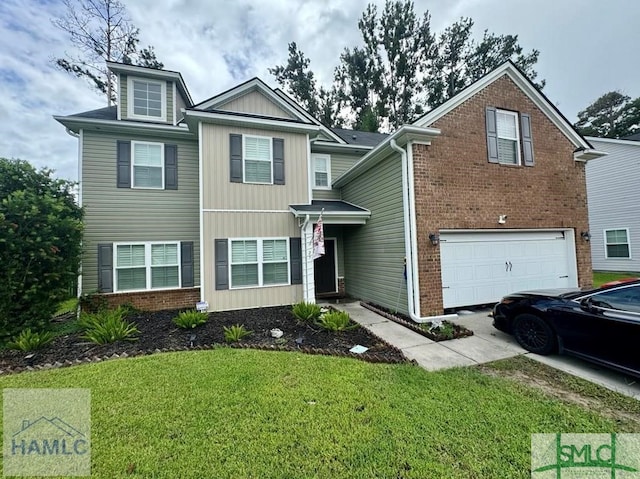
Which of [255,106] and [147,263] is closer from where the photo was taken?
[147,263]

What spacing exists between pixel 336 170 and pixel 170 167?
6.11m

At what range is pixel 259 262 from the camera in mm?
8383

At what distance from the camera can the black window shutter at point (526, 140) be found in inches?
317

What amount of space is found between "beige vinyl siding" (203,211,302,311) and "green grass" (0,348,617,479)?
3378 millimetres

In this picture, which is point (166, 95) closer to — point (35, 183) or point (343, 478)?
point (35, 183)

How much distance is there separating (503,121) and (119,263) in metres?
12.4

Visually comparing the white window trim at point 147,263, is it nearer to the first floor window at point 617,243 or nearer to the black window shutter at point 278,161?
the black window shutter at point 278,161

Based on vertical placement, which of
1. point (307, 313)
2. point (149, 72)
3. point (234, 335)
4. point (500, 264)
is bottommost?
point (234, 335)

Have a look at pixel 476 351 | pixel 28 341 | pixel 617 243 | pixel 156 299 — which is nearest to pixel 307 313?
pixel 476 351

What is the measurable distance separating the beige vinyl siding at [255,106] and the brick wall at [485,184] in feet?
16.1

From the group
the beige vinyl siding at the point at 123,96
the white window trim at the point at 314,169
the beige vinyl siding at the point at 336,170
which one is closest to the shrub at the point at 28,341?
the beige vinyl siding at the point at 123,96

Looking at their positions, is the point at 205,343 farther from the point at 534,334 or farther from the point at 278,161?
the point at 534,334

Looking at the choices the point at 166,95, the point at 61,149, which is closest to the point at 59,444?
the point at 166,95

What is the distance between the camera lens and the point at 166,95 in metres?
9.34
